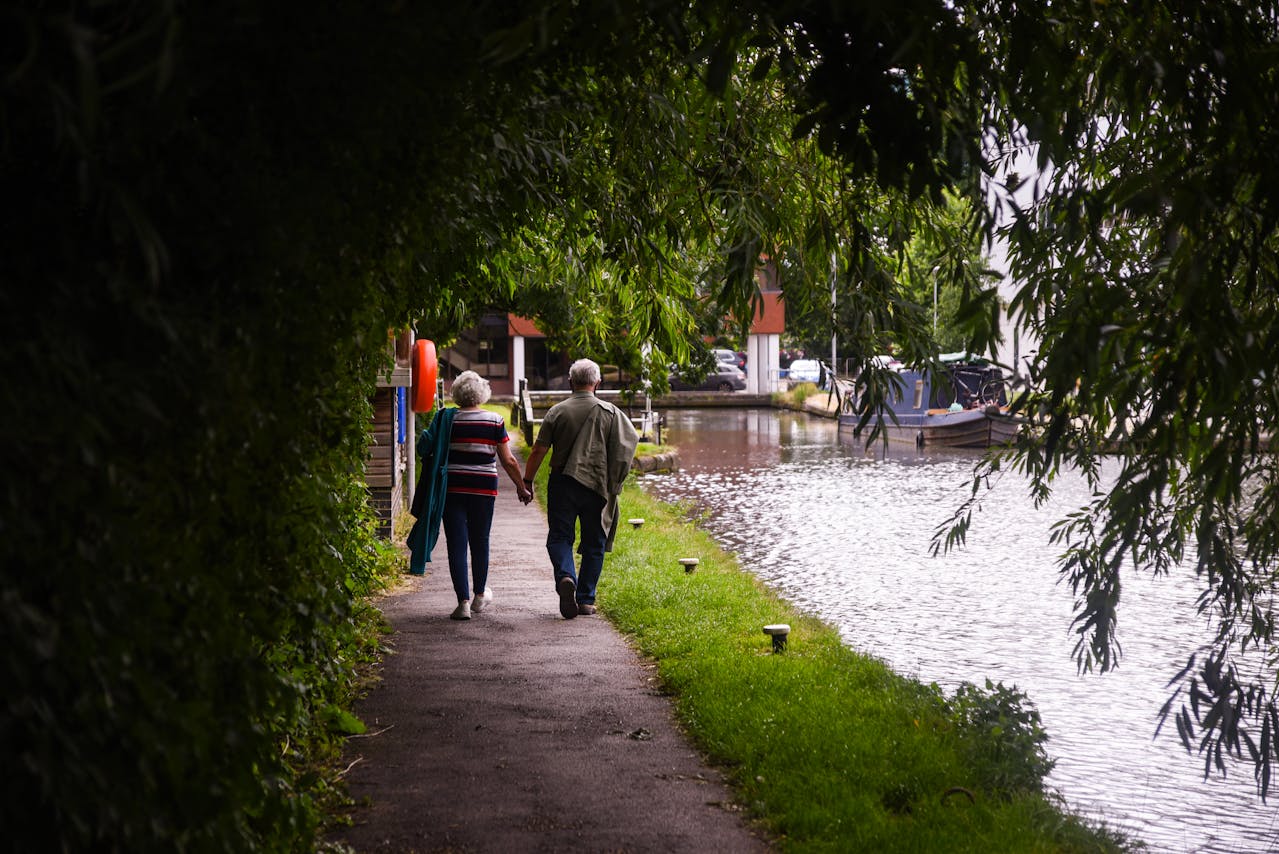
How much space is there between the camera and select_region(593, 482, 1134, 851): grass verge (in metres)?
4.96

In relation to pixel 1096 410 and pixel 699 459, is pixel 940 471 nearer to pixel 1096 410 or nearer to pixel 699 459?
pixel 699 459

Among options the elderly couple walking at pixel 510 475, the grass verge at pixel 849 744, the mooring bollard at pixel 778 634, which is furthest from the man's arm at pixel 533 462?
the mooring bollard at pixel 778 634

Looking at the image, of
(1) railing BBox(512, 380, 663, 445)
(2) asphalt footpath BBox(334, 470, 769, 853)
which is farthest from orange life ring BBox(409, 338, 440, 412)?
(1) railing BBox(512, 380, 663, 445)

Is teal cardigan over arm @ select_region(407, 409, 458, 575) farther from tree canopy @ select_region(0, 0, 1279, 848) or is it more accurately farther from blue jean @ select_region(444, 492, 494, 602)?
tree canopy @ select_region(0, 0, 1279, 848)

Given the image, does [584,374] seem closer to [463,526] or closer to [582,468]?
[582,468]

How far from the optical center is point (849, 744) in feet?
19.8

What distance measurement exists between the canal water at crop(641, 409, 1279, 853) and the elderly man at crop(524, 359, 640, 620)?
2404mm

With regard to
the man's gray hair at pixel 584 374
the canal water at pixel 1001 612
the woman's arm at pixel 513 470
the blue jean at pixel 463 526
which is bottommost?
the canal water at pixel 1001 612

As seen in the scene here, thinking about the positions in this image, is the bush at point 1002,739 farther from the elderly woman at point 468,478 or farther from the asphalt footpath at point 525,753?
the elderly woman at point 468,478

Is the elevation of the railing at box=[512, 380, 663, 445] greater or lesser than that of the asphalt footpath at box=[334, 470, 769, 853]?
greater

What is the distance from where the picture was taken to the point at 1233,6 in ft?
13.6

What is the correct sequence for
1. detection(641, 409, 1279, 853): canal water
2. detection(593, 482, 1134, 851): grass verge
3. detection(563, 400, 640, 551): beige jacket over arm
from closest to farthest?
detection(593, 482, 1134, 851): grass verge, detection(641, 409, 1279, 853): canal water, detection(563, 400, 640, 551): beige jacket over arm

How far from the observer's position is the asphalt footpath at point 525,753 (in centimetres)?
477

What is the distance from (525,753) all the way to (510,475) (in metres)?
3.58
